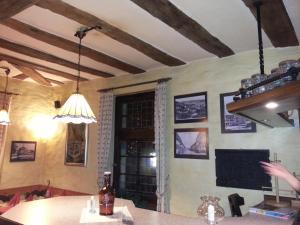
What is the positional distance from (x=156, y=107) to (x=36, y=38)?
171 cm

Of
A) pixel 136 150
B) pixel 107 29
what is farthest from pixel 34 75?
pixel 107 29

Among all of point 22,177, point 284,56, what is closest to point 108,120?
point 22,177

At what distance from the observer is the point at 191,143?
3324mm

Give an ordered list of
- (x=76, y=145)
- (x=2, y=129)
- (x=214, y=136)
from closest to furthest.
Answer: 1. (x=214, y=136)
2. (x=2, y=129)
3. (x=76, y=145)

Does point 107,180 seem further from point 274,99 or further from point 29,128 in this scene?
point 29,128

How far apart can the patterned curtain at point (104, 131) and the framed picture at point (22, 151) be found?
1.57m

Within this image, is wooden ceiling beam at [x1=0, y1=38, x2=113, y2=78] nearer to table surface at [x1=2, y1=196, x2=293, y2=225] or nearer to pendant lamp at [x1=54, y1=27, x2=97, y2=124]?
pendant lamp at [x1=54, y1=27, x2=97, y2=124]

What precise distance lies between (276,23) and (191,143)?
169 centimetres

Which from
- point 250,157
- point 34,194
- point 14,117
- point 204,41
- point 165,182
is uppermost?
point 204,41

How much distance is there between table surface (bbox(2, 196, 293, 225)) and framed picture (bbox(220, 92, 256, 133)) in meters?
1.10

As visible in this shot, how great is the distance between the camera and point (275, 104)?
137 cm

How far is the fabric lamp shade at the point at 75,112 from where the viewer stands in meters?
2.31

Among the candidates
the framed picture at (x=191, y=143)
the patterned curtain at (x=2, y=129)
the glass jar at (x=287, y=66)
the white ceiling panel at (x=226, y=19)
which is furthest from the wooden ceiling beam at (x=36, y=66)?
the glass jar at (x=287, y=66)

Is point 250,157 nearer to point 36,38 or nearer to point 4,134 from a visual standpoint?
point 36,38
